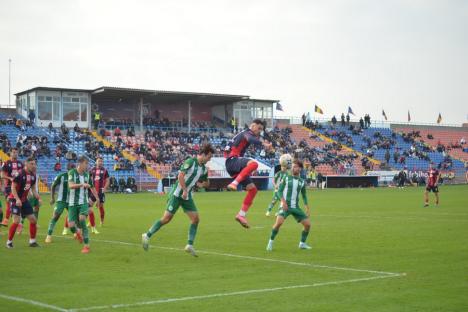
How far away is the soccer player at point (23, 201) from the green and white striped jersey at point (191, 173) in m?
4.16

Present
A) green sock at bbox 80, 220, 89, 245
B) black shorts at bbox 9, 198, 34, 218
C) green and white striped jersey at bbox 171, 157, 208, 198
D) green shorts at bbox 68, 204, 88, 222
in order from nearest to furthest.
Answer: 1. green and white striped jersey at bbox 171, 157, 208, 198
2. green sock at bbox 80, 220, 89, 245
3. green shorts at bbox 68, 204, 88, 222
4. black shorts at bbox 9, 198, 34, 218

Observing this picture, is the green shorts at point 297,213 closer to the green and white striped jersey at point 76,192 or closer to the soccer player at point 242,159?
the soccer player at point 242,159

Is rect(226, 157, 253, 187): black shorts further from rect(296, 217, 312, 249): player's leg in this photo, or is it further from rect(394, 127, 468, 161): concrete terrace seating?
rect(394, 127, 468, 161): concrete terrace seating

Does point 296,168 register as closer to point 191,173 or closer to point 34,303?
point 191,173

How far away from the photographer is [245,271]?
1217cm

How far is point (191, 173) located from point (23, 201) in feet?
16.0

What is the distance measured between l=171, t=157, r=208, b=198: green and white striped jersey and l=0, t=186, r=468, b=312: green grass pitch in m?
1.47

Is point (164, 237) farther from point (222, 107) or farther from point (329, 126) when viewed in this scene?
point (329, 126)

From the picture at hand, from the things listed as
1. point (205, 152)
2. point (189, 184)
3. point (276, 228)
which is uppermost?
point (205, 152)

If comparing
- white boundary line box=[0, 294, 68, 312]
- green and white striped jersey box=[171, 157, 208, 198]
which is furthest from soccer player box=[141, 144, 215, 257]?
white boundary line box=[0, 294, 68, 312]

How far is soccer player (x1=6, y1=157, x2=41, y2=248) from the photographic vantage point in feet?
51.7

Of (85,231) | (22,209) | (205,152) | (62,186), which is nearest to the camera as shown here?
(205,152)

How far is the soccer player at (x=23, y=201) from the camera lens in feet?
51.7

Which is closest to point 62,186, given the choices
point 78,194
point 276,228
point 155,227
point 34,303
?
point 78,194
